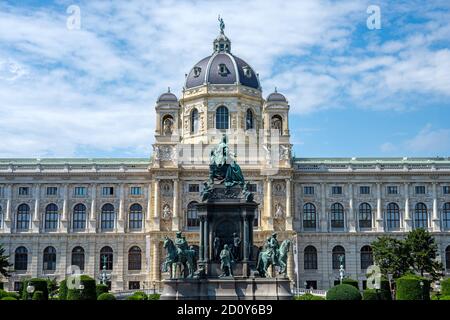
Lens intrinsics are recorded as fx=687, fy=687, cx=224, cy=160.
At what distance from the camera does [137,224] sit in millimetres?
91500

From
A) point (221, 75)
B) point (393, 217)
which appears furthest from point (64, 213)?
point (393, 217)

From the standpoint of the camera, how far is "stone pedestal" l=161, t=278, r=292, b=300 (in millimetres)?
44969

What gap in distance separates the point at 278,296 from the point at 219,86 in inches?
2192

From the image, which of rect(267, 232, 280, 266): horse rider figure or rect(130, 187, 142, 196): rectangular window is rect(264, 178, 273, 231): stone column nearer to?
rect(130, 187, 142, 196): rectangular window

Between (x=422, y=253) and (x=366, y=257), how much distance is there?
15.6 m

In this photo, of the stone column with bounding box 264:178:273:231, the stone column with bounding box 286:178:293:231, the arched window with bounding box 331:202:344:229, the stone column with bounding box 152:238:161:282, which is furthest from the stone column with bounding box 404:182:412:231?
the stone column with bounding box 152:238:161:282

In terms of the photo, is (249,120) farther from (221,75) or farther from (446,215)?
(446,215)

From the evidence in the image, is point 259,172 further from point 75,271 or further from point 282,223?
point 75,271

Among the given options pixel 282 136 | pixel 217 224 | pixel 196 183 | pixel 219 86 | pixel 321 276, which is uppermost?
pixel 219 86

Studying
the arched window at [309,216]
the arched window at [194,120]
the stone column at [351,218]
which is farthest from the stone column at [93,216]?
the stone column at [351,218]

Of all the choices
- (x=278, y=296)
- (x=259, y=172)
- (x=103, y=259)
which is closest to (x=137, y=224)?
(x=103, y=259)

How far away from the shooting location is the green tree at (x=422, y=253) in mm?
76125

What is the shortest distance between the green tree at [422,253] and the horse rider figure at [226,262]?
121 ft

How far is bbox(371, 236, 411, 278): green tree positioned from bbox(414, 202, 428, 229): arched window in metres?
13.6
